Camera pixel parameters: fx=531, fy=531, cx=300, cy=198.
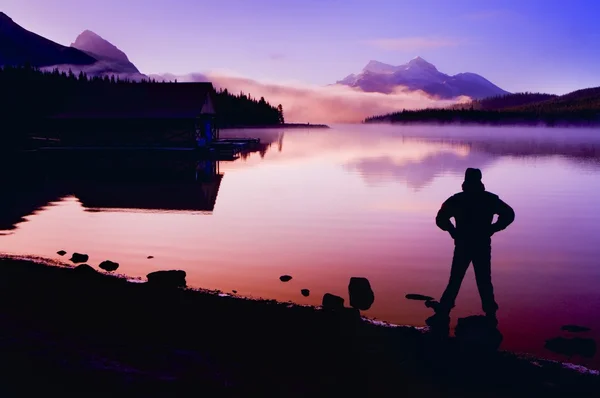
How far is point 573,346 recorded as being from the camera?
8.21 meters

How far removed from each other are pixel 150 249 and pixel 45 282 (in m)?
4.36

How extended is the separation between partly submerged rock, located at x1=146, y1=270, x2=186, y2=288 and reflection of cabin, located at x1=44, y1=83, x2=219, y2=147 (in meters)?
41.1

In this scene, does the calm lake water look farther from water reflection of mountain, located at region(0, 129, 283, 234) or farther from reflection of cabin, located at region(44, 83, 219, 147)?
reflection of cabin, located at region(44, 83, 219, 147)

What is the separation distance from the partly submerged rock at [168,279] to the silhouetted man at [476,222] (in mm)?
5441

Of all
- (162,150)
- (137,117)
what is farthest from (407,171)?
(137,117)

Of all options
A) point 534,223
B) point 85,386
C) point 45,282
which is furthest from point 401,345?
point 534,223

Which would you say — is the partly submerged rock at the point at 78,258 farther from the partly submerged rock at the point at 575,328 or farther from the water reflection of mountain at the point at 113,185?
the partly submerged rock at the point at 575,328

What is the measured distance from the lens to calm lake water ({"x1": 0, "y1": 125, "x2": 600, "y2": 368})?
10711 mm

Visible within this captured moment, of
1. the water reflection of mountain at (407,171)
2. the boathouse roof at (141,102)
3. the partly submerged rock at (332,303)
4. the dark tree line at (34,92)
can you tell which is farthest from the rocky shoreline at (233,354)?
the dark tree line at (34,92)

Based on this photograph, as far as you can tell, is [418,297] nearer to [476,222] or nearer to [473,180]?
[476,222]

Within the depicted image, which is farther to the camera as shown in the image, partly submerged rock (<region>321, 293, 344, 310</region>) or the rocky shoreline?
partly submerged rock (<region>321, 293, 344, 310</region>)

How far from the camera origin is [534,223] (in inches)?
758

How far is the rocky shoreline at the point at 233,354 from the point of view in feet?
20.0

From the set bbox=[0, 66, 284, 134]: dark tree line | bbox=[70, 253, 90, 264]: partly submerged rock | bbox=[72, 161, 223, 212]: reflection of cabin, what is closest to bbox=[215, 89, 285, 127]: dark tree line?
bbox=[0, 66, 284, 134]: dark tree line
